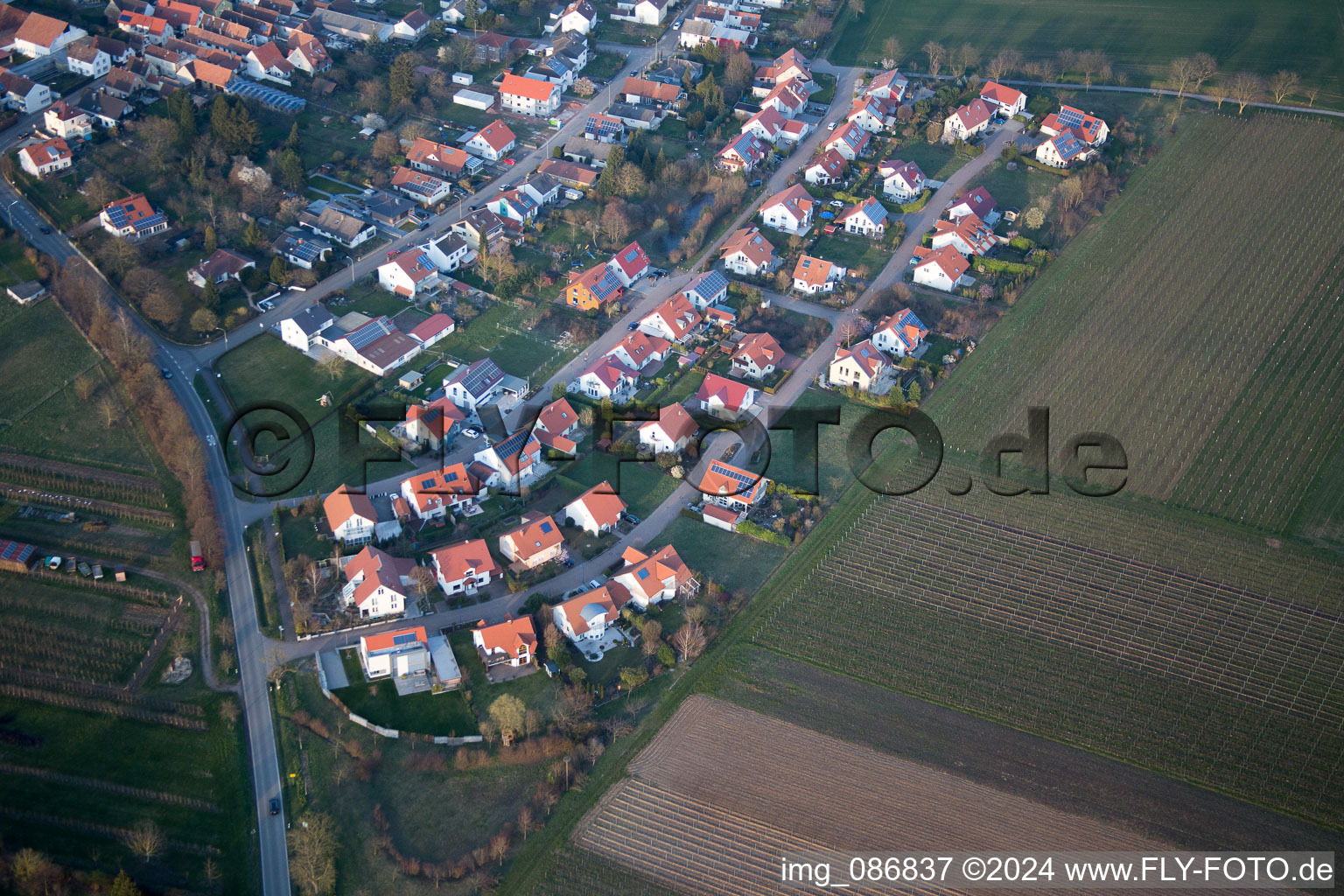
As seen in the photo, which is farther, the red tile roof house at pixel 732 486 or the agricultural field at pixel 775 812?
the red tile roof house at pixel 732 486

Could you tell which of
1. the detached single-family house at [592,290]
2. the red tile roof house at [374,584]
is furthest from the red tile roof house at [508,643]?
the detached single-family house at [592,290]

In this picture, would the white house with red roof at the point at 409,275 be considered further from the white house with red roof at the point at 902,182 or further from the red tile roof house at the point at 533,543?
the white house with red roof at the point at 902,182

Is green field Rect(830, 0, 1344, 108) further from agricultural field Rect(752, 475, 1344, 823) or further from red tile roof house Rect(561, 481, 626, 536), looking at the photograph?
red tile roof house Rect(561, 481, 626, 536)

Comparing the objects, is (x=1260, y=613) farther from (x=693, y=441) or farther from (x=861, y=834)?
(x=693, y=441)

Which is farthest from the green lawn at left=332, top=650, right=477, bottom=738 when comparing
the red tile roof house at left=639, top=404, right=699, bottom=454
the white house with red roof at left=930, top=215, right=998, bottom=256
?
the white house with red roof at left=930, top=215, right=998, bottom=256

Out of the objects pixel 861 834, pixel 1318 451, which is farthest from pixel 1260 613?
pixel 861 834

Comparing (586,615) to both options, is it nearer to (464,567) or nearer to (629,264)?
(464,567)
